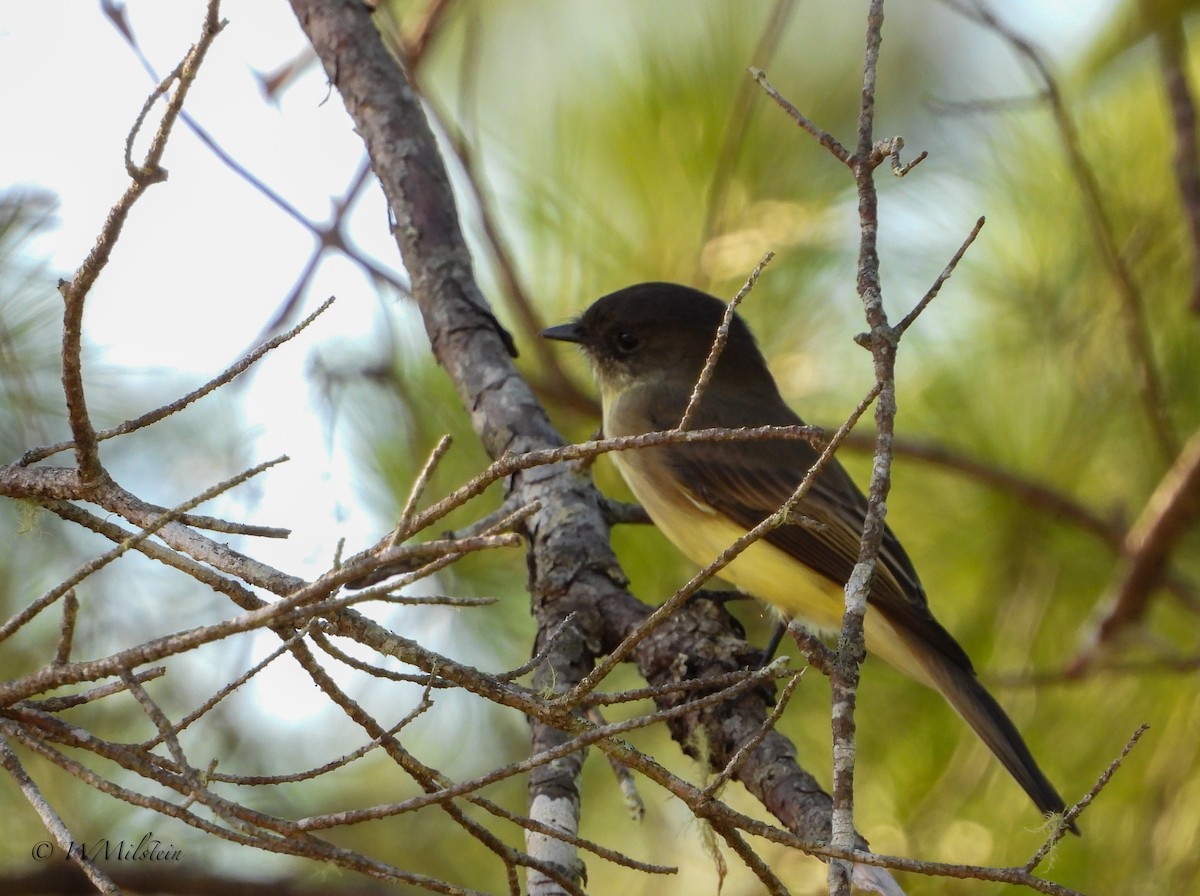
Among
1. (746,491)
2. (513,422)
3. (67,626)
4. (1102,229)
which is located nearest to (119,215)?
(67,626)

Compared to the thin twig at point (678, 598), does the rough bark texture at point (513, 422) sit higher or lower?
higher

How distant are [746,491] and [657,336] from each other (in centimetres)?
70

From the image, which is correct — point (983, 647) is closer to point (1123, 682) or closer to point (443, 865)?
point (1123, 682)

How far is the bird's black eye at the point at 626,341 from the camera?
475 cm

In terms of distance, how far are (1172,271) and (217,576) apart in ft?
13.6

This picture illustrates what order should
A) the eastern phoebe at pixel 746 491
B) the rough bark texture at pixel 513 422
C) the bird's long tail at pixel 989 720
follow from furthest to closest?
1. the eastern phoebe at pixel 746 491
2. the bird's long tail at pixel 989 720
3. the rough bark texture at pixel 513 422

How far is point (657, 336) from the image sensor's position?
473cm

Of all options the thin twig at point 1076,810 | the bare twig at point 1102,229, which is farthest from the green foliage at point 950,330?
the thin twig at point 1076,810

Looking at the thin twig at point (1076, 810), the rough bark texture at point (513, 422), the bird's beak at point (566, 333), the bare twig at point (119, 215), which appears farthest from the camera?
the bird's beak at point (566, 333)

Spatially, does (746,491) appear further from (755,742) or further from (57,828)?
(57,828)

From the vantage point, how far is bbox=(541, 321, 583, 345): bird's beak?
4.55 m

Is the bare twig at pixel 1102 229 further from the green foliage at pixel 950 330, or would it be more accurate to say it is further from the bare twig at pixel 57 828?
the bare twig at pixel 57 828

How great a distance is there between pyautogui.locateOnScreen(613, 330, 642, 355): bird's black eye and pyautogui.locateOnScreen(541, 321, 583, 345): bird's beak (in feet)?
0.45

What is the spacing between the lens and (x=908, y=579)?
4.12 m
